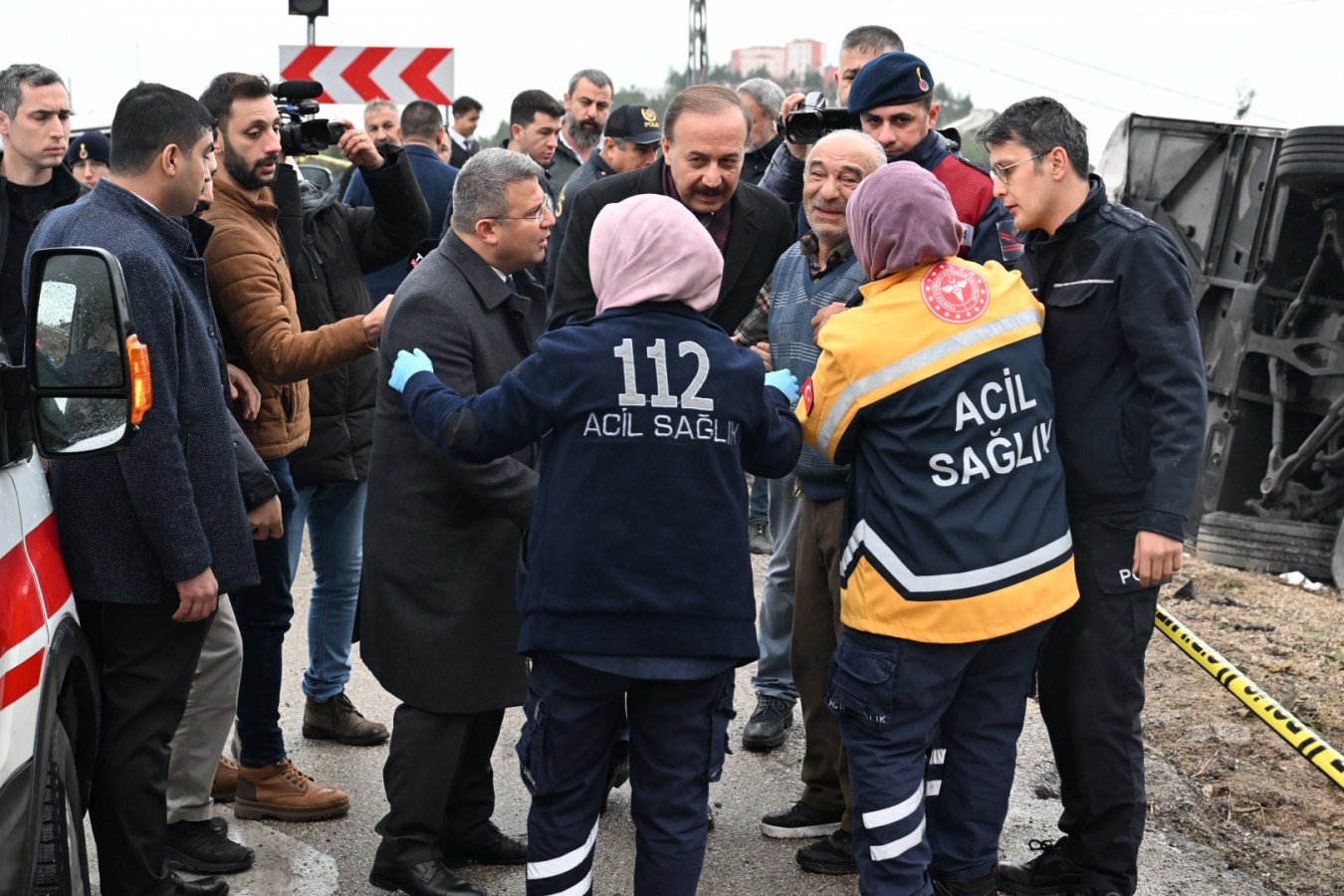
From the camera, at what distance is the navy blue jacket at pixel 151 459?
3.18 m

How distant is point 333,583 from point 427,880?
143 cm

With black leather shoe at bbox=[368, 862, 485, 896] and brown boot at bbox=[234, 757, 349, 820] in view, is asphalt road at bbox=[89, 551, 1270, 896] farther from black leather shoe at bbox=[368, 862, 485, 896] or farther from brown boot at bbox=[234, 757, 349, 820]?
black leather shoe at bbox=[368, 862, 485, 896]

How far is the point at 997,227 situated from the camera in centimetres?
420

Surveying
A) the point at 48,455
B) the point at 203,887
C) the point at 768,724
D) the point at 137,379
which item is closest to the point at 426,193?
the point at 768,724

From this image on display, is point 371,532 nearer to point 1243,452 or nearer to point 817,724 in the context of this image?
point 817,724

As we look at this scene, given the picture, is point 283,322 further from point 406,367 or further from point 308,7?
point 308,7

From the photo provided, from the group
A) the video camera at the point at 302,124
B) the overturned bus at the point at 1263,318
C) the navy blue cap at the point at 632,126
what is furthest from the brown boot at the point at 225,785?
the overturned bus at the point at 1263,318

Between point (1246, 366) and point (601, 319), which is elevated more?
point (601, 319)

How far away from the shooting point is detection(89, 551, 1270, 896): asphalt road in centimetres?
398

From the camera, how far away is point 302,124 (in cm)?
475

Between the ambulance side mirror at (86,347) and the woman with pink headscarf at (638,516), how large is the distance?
76 cm

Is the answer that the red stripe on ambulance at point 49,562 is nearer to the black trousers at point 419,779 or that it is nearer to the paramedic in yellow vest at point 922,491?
the black trousers at point 419,779

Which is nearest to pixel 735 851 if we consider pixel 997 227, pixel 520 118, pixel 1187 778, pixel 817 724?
pixel 817 724

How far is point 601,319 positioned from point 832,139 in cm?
127
